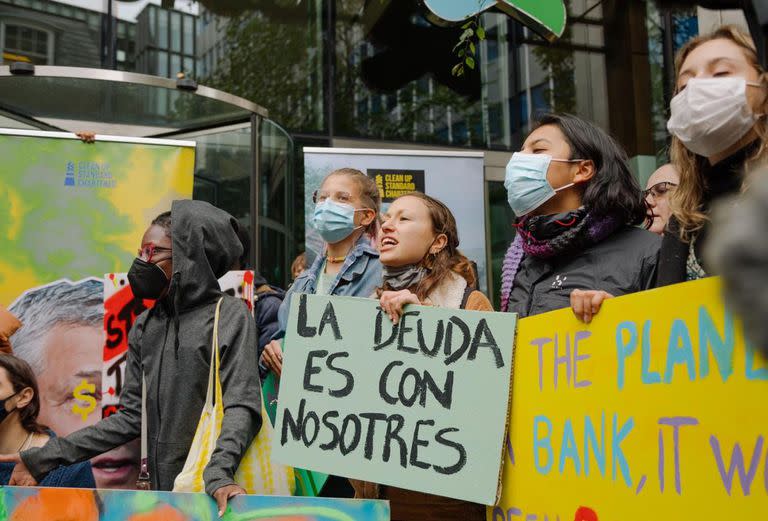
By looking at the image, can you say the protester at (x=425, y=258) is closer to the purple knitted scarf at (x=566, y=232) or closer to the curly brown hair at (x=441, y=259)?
the curly brown hair at (x=441, y=259)

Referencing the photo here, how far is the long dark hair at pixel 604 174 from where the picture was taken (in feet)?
9.35

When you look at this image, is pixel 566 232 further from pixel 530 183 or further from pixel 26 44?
pixel 26 44

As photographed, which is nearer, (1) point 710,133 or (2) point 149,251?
(1) point 710,133

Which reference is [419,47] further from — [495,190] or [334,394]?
[334,394]

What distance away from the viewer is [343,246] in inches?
159

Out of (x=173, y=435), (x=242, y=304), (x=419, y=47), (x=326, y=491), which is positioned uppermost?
(x=419, y=47)

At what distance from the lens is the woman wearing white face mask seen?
7.56 feet

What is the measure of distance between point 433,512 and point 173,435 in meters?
1.05

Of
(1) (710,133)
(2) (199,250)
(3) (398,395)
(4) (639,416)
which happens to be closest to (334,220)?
(2) (199,250)

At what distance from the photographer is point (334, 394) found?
2.69m

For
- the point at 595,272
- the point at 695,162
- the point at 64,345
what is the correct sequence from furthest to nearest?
1. the point at 64,345
2. the point at 595,272
3. the point at 695,162

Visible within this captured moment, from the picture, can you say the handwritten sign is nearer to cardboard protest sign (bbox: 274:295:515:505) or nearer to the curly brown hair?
the curly brown hair

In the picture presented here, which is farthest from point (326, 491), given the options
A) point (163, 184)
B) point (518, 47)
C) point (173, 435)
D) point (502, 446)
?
point (518, 47)

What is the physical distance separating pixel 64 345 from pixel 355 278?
2122 millimetres
